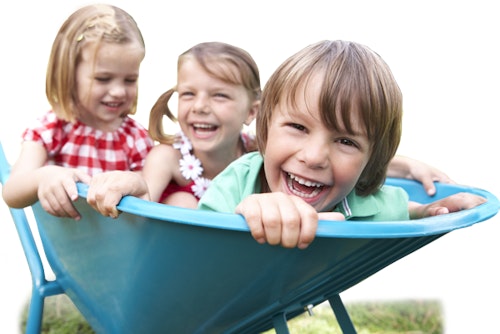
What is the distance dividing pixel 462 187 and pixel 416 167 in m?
0.24

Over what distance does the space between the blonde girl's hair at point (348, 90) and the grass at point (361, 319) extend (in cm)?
143

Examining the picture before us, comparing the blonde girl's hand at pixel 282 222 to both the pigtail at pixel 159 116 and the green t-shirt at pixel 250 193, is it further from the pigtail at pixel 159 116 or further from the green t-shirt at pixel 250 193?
the pigtail at pixel 159 116

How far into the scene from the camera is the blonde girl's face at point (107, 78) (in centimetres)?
244

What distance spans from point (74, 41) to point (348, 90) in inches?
44.2

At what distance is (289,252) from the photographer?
161 centimetres

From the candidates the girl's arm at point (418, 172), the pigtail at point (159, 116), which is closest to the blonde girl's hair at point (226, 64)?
the pigtail at point (159, 116)

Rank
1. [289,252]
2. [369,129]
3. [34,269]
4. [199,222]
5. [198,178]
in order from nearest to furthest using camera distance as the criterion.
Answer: [199,222], [289,252], [369,129], [34,269], [198,178]

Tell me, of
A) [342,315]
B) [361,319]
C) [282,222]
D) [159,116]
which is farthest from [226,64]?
[361,319]

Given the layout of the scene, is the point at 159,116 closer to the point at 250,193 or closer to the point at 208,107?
the point at 208,107

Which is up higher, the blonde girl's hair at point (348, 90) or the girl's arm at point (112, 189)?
the blonde girl's hair at point (348, 90)

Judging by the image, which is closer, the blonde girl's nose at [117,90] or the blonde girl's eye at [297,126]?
the blonde girl's eye at [297,126]

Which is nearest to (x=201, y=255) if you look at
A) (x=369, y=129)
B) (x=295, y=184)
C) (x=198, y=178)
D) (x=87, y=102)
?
(x=295, y=184)

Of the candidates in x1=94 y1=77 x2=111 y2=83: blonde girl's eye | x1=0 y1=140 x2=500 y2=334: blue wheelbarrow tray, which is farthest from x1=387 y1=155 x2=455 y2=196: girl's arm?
x1=94 y1=77 x2=111 y2=83: blonde girl's eye

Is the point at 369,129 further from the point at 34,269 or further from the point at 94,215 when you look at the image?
the point at 34,269
